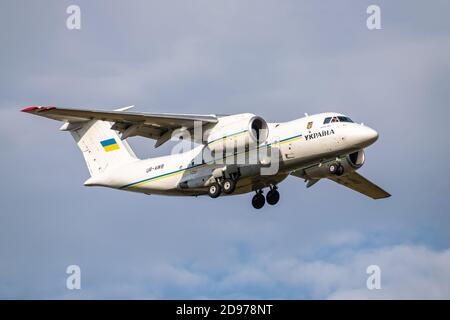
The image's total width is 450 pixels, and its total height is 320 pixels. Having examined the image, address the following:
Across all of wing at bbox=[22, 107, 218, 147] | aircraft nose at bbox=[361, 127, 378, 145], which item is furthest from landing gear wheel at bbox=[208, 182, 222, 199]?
aircraft nose at bbox=[361, 127, 378, 145]

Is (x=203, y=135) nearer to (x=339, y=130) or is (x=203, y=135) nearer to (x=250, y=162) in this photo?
(x=250, y=162)

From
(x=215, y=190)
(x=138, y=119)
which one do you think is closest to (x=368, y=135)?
(x=215, y=190)

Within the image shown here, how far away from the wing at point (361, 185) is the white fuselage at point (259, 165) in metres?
3.41

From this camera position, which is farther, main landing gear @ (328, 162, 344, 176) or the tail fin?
the tail fin

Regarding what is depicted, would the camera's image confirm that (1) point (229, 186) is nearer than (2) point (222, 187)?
Yes

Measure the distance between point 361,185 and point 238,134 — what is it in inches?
223

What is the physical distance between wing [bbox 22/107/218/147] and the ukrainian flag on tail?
1936 mm

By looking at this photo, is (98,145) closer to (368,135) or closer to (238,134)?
(238,134)

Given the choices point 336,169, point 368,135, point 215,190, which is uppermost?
point 368,135

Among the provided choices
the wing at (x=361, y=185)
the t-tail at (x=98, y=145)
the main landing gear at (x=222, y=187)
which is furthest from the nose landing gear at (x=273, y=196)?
the t-tail at (x=98, y=145)

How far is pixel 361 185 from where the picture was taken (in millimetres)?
25797

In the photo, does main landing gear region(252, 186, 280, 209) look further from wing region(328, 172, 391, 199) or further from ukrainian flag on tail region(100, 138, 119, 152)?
ukrainian flag on tail region(100, 138, 119, 152)

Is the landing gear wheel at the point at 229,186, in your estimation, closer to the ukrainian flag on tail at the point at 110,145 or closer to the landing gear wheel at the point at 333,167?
the landing gear wheel at the point at 333,167

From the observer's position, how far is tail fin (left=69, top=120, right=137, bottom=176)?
24.5 m
